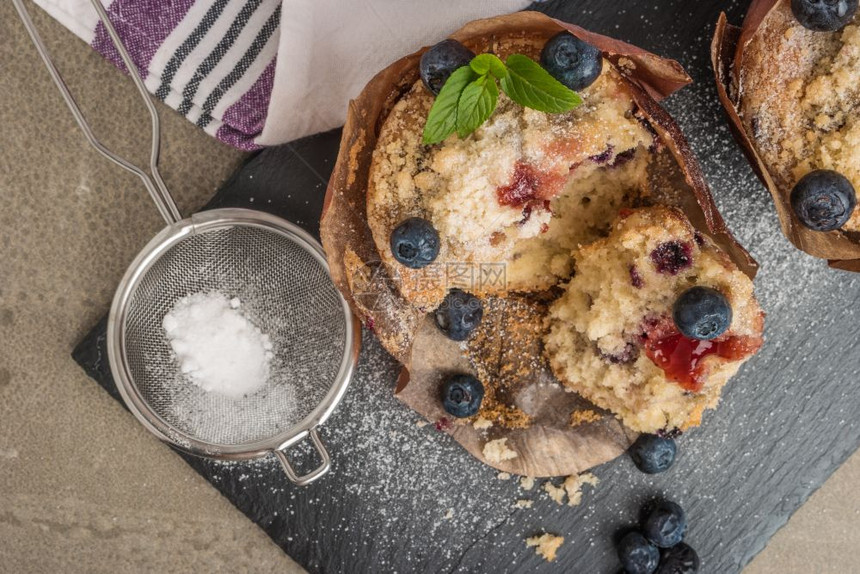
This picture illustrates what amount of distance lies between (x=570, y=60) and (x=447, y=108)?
0.34 meters

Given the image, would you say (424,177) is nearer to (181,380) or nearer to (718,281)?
(718,281)

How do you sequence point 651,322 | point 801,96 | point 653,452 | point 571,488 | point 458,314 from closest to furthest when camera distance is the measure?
1. point 801,96
2. point 651,322
3. point 458,314
4. point 653,452
5. point 571,488

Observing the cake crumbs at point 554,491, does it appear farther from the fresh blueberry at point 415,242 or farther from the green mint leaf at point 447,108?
the green mint leaf at point 447,108

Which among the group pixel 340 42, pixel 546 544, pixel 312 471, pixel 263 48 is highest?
pixel 340 42

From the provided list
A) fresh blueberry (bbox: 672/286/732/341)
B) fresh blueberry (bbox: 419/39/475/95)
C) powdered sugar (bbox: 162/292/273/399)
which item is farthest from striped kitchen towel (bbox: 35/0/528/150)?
fresh blueberry (bbox: 672/286/732/341)

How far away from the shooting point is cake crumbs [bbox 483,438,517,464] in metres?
2.48

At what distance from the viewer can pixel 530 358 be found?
2453 millimetres

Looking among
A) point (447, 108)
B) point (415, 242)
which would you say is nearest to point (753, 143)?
point (447, 108)

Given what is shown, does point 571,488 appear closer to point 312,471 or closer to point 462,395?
point 462,395

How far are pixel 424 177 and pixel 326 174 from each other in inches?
23.2

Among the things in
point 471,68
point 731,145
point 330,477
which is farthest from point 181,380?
point 731,145

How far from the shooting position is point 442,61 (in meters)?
1.88

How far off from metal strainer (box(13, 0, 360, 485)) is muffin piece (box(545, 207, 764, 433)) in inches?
32.1

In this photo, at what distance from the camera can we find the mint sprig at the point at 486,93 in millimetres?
1826
